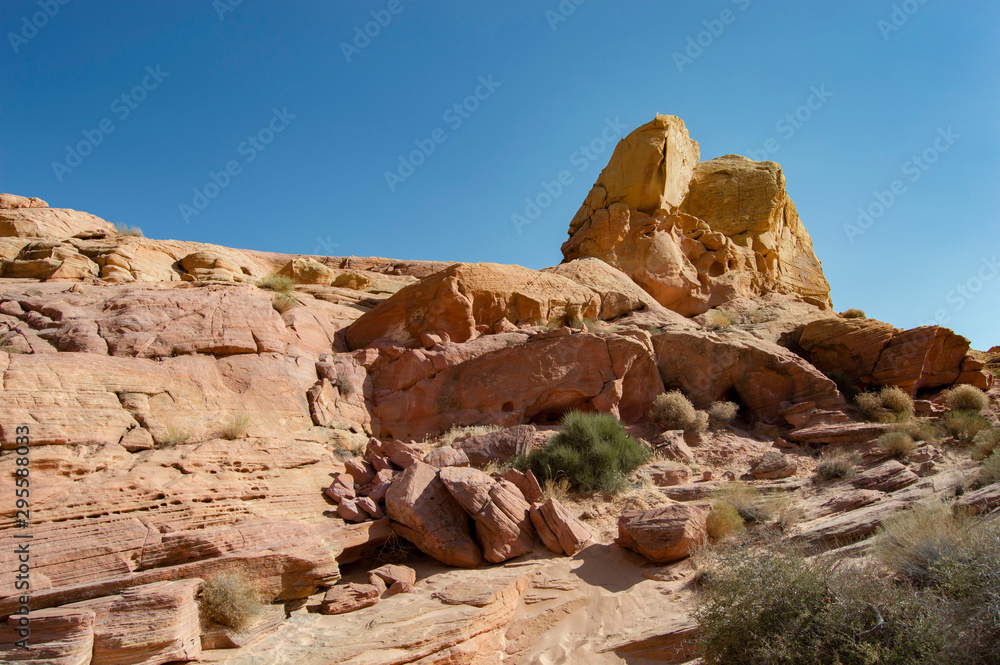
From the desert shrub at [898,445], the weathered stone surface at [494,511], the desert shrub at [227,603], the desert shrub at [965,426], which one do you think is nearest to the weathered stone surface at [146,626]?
the desert shrub at [227,603]

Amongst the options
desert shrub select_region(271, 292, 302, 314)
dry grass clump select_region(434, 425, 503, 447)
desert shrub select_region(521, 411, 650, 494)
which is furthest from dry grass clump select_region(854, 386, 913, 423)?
desert shrub select_region(271, 292, 302, 314)

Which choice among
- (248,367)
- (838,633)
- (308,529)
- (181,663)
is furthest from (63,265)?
(838,633)

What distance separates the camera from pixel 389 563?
784cm

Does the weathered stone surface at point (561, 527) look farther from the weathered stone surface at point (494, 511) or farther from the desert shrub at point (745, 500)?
the desert shrub at point (745, 500)

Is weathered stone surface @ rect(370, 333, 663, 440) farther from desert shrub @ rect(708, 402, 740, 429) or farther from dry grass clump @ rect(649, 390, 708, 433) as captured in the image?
desert shrub @ rect(708, 402, 740, 429)

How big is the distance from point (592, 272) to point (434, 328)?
5.98 m

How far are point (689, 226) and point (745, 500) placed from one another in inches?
656

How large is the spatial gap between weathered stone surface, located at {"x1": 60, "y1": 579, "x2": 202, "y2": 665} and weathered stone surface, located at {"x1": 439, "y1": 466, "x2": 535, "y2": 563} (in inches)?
144

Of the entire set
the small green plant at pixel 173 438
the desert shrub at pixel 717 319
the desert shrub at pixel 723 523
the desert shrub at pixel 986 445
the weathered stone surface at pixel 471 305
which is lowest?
the desert shrub at pixel 723 523

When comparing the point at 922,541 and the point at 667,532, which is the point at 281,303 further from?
the point at 922,541

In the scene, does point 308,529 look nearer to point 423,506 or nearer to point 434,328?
point 423,506

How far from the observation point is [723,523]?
302 inches

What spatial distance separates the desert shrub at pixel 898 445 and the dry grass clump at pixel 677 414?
3.69m

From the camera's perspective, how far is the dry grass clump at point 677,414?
12.9 metres
